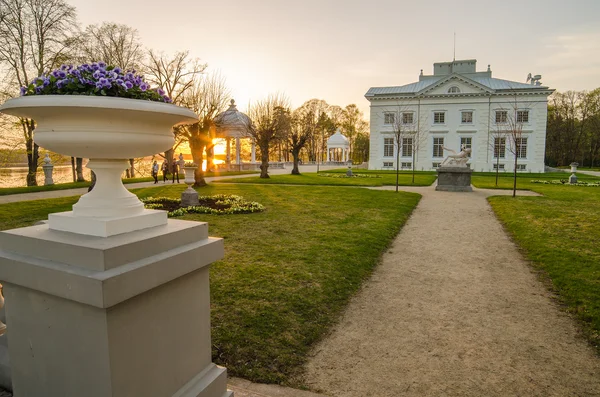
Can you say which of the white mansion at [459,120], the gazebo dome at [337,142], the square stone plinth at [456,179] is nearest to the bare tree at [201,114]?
the square stone plinth at [456,179]

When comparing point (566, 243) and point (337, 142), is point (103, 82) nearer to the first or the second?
point (566, 243)

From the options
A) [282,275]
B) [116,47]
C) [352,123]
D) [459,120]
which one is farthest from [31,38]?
[352,123]

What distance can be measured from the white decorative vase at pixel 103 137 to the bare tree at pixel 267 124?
2521 centimetres

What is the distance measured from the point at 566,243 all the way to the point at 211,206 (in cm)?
961

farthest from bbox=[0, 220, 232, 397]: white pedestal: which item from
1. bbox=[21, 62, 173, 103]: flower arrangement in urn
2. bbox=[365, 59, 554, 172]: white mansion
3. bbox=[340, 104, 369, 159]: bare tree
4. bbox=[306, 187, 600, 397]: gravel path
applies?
bbox=[340, 104, 369, 159]: bare tree

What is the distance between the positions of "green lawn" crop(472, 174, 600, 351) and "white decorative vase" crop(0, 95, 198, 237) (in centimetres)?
443

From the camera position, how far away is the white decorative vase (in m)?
1.78

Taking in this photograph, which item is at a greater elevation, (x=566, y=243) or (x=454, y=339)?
(x=566, y=243)

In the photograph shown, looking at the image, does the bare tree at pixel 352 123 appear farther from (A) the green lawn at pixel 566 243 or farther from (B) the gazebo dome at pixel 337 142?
(A) the green lawn at pixel 566 243

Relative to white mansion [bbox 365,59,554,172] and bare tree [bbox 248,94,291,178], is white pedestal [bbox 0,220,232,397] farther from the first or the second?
white mansion [bbox 365,59,554,172]

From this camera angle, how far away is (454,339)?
373 centimetres

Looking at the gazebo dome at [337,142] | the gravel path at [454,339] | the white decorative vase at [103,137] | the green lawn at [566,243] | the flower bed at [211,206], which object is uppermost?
the gazebo dome at [337,142]

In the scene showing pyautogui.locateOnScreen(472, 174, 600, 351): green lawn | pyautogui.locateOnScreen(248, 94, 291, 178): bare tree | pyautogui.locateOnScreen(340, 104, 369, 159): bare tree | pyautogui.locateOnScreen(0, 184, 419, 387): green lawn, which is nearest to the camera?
pyautogui.locateOnScreen(0, 184, 419, 387): green lawn

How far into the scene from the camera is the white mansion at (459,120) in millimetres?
41969
